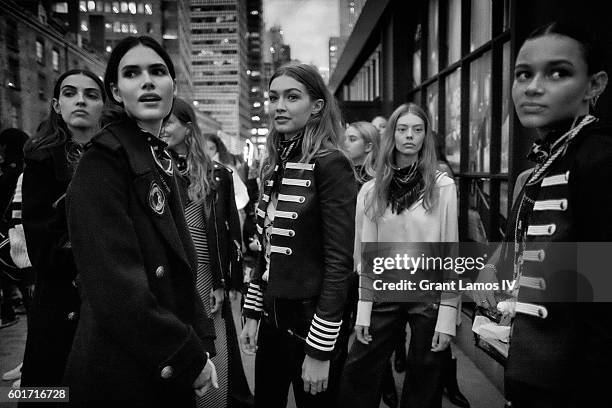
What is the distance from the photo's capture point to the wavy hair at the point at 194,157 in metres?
3.58

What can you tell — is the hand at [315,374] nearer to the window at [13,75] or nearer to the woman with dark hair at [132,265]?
the woman with dark hair at [132,265]

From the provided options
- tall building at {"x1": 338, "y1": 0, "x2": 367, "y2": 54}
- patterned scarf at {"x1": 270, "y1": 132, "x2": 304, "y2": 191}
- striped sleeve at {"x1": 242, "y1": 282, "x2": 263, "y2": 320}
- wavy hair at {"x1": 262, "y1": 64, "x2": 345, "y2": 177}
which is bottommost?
striped sleeve at {"x1": 242, "y1": 282, "x2": 263, "y2": 320}

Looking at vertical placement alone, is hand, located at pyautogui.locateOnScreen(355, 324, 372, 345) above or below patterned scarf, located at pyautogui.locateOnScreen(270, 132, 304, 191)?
below

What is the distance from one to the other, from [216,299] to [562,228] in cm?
285

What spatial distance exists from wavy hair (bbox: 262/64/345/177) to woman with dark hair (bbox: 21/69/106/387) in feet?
4.66

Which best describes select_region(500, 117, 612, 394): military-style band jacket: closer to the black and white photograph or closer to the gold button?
the black and white photograph

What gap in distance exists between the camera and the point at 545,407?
1.38 metres

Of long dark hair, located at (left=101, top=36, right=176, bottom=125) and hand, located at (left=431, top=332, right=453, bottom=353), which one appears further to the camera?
hand, located at (left=431, top=332, right=453, bottom=353)

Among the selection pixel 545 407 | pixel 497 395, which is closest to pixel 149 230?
pixel 545 407

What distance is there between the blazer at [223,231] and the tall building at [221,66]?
132 meters

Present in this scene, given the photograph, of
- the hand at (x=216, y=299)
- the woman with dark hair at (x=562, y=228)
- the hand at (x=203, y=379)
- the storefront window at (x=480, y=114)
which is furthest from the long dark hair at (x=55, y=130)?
the storefront window at (x=480, y=114)

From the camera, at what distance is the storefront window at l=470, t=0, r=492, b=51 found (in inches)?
214

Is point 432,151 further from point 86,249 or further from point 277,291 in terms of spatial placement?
point 86,249

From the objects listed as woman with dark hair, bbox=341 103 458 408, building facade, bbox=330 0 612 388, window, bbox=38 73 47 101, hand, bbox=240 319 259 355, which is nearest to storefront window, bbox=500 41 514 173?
building facade, bbox=330 0 612 388
